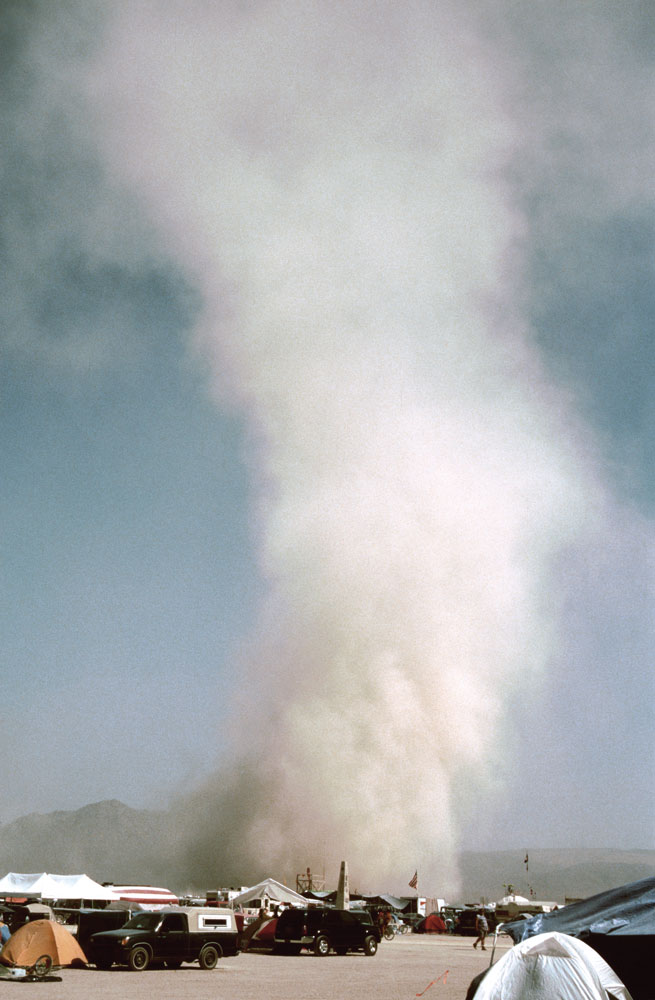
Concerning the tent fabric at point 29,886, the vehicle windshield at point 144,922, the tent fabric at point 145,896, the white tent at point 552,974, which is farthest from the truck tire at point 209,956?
the white tent at point 552,974

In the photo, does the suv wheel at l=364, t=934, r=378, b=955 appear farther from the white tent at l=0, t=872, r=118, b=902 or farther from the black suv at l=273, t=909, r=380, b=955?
the white tent at l=0, t=872, r=118, b=902

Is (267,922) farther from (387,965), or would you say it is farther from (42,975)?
(42,975)

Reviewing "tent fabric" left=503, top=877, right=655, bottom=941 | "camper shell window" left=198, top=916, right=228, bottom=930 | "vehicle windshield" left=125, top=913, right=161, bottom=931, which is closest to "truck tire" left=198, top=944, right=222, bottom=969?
"camper shell window" left=198, top=916, right=228, bottom=930

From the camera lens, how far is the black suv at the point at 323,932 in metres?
37.3

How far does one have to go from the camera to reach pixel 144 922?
96.8 feet

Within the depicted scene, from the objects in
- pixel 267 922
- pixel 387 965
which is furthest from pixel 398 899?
pixel 387 965

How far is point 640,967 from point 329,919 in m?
25.0

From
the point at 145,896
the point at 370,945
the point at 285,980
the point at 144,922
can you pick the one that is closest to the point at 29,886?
the point at 145,896

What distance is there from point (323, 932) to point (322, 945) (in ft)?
1.58

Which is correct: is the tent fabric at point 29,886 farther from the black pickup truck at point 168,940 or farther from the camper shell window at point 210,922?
the black pickup truck at point 168,940

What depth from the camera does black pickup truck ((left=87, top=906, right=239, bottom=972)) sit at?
28.1 metres

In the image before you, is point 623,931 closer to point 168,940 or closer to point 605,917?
point 605,917

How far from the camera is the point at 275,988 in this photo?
76.5 feet

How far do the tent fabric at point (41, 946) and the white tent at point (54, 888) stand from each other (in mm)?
16767
